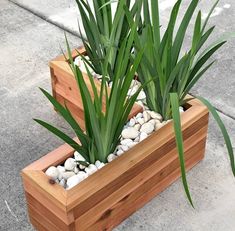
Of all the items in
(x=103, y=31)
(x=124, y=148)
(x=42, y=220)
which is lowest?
(x=42, y=220)

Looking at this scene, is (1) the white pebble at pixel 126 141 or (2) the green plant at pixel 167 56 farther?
(1) the white pebble at pixel 126 141

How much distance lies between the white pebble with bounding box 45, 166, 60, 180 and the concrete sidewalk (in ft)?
0.87

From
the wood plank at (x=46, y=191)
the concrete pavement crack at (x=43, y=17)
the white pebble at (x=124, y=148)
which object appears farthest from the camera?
the concrete pavement crack at (x=43, y=17)

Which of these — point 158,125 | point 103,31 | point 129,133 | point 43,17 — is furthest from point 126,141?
point 43,17

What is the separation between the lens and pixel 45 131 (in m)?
2.44

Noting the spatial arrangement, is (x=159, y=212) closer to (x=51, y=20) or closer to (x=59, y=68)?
(x=59, y=68)

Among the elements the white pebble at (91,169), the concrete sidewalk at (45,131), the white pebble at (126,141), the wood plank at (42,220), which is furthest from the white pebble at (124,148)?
the wood plank at (42,220)

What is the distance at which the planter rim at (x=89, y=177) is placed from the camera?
174 centimetres

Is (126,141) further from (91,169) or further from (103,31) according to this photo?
(103,31)

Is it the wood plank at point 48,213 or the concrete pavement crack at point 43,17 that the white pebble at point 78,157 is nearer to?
the wood plank at point 48,213

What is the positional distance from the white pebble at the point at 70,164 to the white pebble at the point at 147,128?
0.96 feet

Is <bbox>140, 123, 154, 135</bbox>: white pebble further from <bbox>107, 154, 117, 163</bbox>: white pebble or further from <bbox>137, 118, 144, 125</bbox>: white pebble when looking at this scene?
<bbox>107, 154, 117, 163</bbox>: white pebble

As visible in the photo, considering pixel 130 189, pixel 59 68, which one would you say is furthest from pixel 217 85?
pixel 130 189

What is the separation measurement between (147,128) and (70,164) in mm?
323
